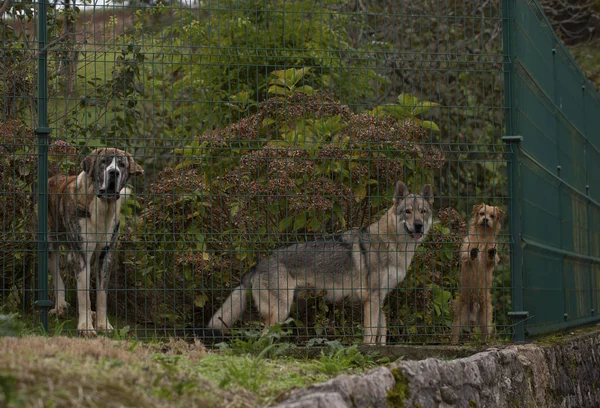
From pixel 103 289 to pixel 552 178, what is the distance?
438 cm

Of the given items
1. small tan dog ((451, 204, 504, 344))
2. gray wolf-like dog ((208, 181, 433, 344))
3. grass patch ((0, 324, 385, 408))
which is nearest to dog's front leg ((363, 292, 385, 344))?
gray wolf-like dog ((208, 181, 433, 344))

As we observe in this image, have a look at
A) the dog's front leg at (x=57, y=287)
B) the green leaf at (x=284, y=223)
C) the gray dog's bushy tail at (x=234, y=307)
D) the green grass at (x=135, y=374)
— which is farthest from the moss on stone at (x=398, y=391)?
the dog's front leg at (x=57, y=287)

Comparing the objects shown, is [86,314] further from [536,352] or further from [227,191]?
[536,352]

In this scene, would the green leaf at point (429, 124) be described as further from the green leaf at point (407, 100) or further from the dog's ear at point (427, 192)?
the dog's ear at point (427, 192)

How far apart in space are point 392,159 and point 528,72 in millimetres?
1482

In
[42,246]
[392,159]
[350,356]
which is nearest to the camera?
[350,356]

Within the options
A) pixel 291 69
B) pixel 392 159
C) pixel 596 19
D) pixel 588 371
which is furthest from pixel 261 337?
pixel 596 19

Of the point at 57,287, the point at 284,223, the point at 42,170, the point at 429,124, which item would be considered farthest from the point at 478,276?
the point at 42,170

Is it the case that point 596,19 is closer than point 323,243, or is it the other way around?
point 323,243

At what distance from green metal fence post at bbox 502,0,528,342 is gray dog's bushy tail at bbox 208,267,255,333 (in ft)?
7.60

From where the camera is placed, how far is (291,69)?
884cm

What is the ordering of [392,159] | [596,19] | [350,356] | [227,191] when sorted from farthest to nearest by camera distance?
[596,19], [227,191], [392,159], [350,356]

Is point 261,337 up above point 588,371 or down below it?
above

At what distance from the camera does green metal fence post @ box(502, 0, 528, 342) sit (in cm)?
765
